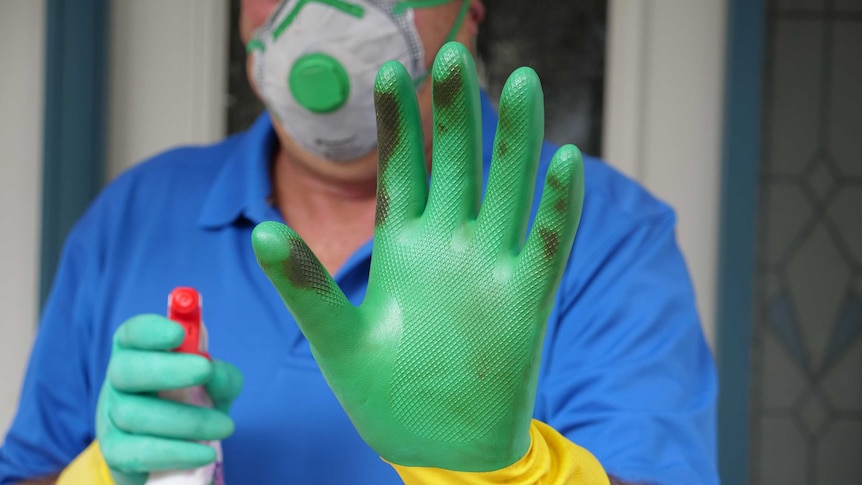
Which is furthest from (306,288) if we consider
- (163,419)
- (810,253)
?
(810,253)

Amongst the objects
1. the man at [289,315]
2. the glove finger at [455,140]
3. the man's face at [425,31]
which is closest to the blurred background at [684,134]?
the man at [289,315]

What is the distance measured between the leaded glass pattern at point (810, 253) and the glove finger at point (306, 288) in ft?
4.15

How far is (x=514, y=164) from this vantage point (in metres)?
0.69

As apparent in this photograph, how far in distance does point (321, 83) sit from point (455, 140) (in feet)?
1.14

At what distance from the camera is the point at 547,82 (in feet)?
5.84

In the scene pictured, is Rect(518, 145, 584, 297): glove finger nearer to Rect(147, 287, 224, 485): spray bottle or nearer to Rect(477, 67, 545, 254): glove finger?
Rect(477, 67, 545, 254): glove finger

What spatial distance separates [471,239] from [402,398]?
0.14 metres

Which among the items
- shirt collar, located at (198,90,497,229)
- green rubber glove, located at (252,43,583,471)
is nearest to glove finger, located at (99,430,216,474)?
green rubber glove, located at (252,43,583,471)

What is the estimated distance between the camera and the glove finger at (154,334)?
2.64 feet

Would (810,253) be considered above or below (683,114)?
below

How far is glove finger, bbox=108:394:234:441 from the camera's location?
812 mm

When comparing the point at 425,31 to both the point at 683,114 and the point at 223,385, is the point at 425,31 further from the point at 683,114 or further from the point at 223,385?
the point at 683,114

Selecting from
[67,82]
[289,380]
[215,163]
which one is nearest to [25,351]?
[67,82]

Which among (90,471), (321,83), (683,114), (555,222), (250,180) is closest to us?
(555,222)
